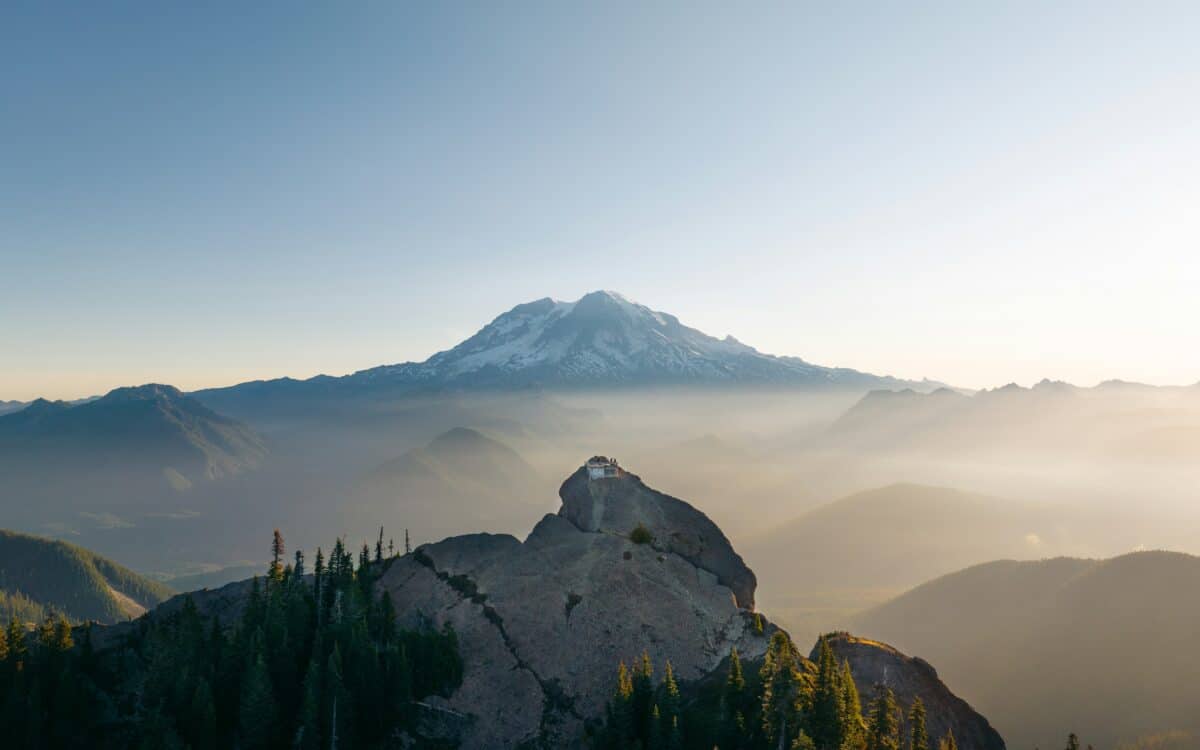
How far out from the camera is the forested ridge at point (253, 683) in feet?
Result: 260

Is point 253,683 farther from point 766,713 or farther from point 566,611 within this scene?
point 766,713

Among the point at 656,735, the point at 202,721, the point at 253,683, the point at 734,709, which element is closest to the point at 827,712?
the point at 734,709

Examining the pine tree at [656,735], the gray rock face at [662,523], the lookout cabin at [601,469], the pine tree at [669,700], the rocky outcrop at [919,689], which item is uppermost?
the lookout cabin at [601,469]

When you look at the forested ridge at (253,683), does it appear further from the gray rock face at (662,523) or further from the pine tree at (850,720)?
the pine tree at (850,720)

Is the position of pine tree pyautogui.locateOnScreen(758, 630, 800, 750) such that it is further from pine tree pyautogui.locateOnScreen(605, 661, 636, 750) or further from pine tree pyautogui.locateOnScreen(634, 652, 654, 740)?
pine tree pyautogui.locateOnScreen(605, 661, 636, 750)

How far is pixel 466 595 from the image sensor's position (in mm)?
100375

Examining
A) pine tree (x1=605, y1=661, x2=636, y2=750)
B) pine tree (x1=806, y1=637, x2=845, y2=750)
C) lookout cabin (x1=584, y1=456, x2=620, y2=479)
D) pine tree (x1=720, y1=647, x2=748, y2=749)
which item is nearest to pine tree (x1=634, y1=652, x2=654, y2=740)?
pine tree (x1=605, y1=661, x2=636, y2=750)

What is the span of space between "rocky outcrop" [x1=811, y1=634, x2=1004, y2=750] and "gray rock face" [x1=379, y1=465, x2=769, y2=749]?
15278 mm

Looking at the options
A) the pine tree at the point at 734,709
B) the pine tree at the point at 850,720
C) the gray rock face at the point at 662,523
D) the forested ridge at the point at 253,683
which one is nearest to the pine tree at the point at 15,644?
the forested ridge at the point at 253,683

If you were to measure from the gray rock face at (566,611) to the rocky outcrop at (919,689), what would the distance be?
50.1 feet

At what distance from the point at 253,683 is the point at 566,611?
4268 cm

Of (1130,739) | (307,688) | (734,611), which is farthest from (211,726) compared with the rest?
(1130,739)

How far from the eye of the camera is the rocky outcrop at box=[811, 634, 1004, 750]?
88.8m

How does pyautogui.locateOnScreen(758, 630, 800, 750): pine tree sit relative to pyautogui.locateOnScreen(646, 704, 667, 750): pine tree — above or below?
above
